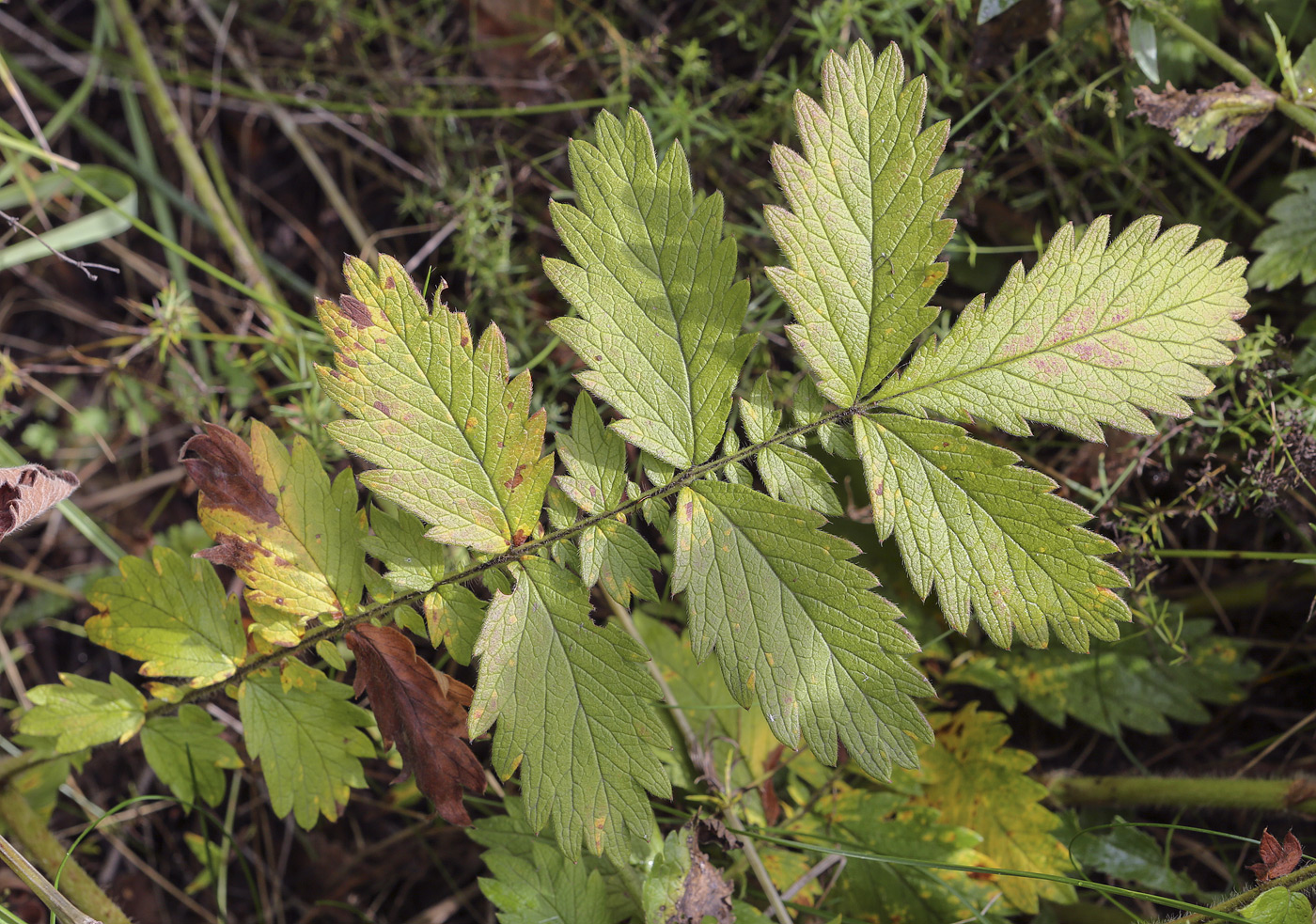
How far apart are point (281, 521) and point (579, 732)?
0.75 metres

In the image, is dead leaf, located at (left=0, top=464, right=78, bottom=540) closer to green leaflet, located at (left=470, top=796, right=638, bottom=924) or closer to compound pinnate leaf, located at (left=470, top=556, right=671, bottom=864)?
compound pinnate leaf, located at (left=470, top=556, right=671, bottom=864)

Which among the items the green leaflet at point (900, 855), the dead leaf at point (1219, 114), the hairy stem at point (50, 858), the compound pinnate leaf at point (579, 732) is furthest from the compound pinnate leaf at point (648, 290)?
the hairy stem at point (50, 858)

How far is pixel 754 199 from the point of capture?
2773 millimetres

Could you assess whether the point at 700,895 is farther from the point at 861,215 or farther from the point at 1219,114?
the point at 1219,114

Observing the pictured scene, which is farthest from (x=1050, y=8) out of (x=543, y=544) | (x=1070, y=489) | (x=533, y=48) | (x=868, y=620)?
(x=543, y=544)

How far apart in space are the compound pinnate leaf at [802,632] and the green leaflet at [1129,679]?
3.16 feet

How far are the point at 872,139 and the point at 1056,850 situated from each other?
182 centimetres

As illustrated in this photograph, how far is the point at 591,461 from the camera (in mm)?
1739

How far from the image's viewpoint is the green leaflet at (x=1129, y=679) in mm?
2457

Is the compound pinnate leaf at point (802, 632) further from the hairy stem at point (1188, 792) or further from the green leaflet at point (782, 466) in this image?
the hairy stem at point (1188, 792)

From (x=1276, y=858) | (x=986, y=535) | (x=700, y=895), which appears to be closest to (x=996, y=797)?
(x=1276, y=858)

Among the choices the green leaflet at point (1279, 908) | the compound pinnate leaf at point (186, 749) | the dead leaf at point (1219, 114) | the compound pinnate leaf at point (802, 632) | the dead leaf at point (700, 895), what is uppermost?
the dead leaf at point (1219, 114)

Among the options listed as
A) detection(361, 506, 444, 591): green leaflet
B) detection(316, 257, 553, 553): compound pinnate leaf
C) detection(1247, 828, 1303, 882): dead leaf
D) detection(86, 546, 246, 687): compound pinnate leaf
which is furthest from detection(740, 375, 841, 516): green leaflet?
detection(86, 546, 246, 687): compound pinnate leaf

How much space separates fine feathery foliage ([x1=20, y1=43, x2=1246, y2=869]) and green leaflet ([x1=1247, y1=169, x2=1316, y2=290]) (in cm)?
81
